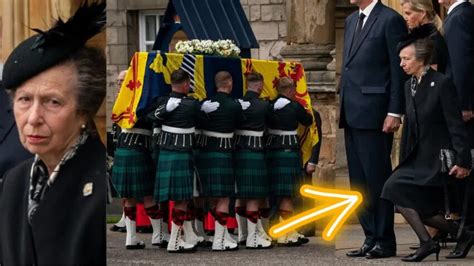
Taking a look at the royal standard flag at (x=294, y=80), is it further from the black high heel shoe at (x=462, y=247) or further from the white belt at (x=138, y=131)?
the black high heel shoe at (x=462, y=247)

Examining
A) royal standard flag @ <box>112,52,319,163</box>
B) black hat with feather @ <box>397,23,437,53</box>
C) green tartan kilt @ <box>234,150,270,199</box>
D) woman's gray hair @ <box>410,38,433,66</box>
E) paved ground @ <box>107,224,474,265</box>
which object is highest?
black hat with feather @ <box>397,23,437,53</box>

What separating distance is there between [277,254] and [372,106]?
1.18 ft

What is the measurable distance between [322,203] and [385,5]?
43 centimetres

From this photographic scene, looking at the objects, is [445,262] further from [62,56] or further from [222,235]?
[62,56]

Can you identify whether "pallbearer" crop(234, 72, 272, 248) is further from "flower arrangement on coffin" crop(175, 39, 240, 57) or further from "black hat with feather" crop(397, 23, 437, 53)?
"black hat with feather" crop(397, 23, 437, 53)

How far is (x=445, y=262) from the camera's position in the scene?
509cm

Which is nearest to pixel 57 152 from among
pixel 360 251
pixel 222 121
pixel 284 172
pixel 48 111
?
pixel 48 111

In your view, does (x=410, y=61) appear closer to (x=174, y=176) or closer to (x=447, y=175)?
A: (x=447, y=175)

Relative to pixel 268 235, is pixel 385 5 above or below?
above

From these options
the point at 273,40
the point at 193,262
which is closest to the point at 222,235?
the point at 193,262

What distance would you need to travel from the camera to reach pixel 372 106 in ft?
17.4

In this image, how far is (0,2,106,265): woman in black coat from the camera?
4984 millimetres

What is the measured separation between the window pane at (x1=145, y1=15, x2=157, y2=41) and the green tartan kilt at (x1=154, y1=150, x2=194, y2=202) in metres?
0.23

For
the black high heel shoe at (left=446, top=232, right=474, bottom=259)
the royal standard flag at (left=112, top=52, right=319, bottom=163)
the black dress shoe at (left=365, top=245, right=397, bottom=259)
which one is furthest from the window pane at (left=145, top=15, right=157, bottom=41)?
the black high heel shoe at (left=446, top=232, right=474, bottom=259)
